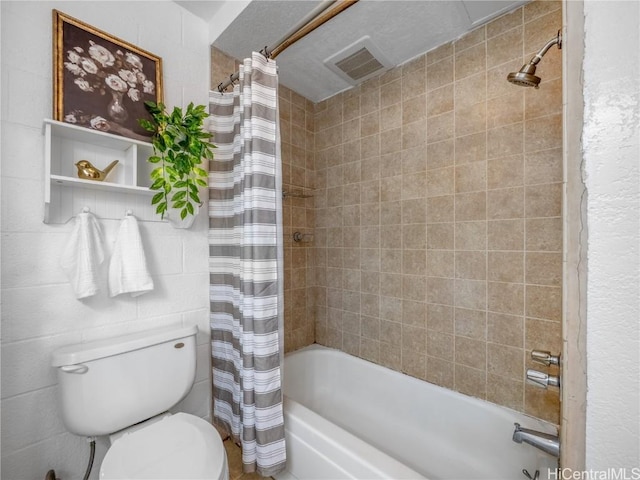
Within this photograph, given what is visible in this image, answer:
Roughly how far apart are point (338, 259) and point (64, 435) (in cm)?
162

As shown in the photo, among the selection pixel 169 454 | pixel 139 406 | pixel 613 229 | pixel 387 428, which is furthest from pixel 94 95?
pixel 387 428

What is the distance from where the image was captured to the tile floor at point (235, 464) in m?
1.33

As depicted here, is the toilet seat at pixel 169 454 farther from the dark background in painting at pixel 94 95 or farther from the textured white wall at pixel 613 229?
the dark background in painting at pixel 94 95

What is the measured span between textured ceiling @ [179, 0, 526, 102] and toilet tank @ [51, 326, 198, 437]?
56.9 inches

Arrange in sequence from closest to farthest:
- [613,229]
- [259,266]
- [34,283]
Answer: [613,229]
[34,283]
[259,266]

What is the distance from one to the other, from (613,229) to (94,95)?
161cm

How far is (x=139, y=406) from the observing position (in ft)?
3.65

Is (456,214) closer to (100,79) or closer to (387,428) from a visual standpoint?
(387,428)

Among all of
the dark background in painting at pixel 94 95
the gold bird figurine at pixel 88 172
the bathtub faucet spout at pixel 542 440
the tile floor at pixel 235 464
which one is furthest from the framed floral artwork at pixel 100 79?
the bathtub faucet spout at pixel 542 440

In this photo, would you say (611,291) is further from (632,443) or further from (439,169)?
(439,169)

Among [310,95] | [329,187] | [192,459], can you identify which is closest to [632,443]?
[192,459]

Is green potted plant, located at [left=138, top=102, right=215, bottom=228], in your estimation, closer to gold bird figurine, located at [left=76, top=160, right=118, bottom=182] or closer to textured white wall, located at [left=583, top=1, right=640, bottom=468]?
gold bird figurine, located at [left=76, top=160, right=118, bottom=182]

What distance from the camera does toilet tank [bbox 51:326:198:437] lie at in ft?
3.28

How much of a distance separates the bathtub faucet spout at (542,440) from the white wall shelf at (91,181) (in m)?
1.59
